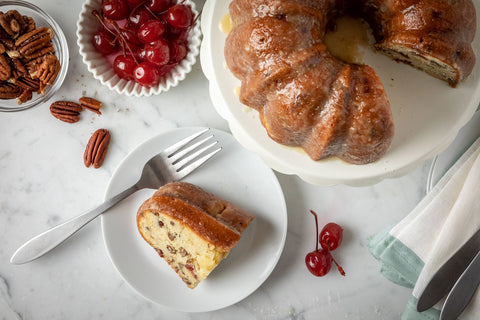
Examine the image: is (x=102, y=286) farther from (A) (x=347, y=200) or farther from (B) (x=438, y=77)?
(B) (x=438, y=77)

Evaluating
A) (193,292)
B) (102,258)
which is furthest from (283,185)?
(102,258)

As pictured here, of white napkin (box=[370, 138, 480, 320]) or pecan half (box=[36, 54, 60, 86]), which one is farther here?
pecan half (box=[36, 54, 60, 86])

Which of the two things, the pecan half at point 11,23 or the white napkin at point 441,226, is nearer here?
the white napkin at point 441,226

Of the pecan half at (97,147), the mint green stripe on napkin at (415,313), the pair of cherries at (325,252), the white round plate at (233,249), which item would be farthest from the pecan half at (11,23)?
the mint green stripe on napkin at (415,313)

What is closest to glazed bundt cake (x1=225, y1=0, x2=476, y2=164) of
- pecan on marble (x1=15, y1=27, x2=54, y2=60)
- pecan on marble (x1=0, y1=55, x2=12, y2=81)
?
pecan on marble (x1=15, y1=27, x2=54, y2=60)

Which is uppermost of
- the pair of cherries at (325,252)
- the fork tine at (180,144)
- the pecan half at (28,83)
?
the pecan half at (28,83)

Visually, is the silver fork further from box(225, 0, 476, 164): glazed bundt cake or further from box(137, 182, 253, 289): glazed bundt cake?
box(225, 0, 476, 164): glazed bundt cake

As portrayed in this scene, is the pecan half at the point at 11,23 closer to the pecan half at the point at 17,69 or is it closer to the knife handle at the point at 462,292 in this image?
the pecan half at the point at 17,69
